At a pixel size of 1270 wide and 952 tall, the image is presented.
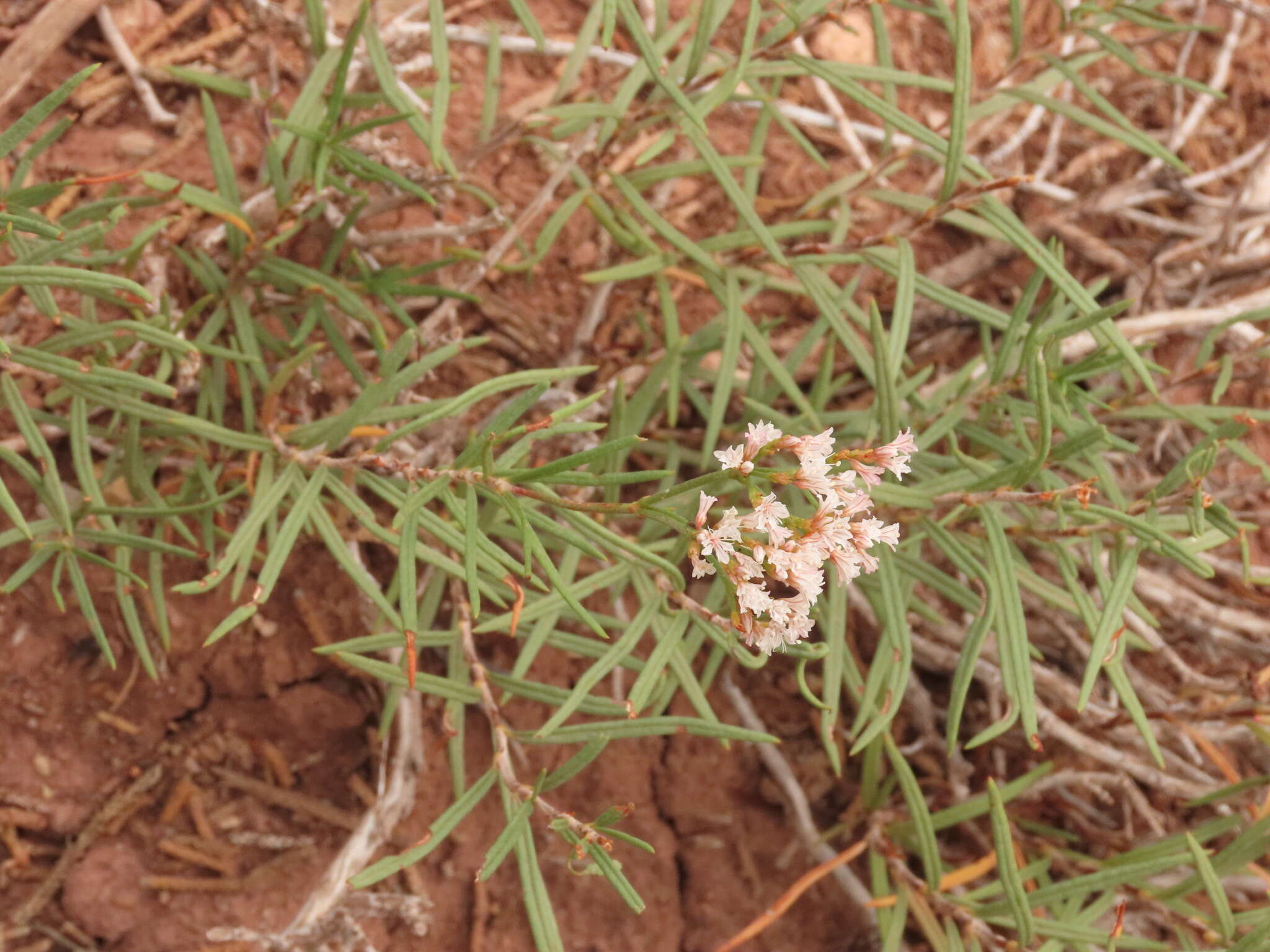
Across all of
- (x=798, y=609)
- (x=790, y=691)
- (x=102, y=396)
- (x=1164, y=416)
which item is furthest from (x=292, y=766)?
(x=1164, y=416)

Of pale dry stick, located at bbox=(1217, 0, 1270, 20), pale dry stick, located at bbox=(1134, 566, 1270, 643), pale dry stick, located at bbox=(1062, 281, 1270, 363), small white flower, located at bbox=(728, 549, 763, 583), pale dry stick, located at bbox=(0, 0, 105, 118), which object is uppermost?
pale dry stick, located at bbox=(0, 0, 105, 118)

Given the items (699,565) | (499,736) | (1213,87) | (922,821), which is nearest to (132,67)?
(499,736)

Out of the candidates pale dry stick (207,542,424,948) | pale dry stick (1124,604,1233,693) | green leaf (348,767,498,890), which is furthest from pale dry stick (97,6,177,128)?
pale dry stick (1124,604,1233,693)

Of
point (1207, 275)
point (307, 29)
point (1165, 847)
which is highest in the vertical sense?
point (307, 29)

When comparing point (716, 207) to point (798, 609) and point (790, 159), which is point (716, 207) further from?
point (798, 609)

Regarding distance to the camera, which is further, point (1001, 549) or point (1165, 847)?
point (1165, 847)

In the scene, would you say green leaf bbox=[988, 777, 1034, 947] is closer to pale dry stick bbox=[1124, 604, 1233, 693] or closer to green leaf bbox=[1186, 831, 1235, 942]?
green leaf bbox=[1186, 831, 1235, 942]
